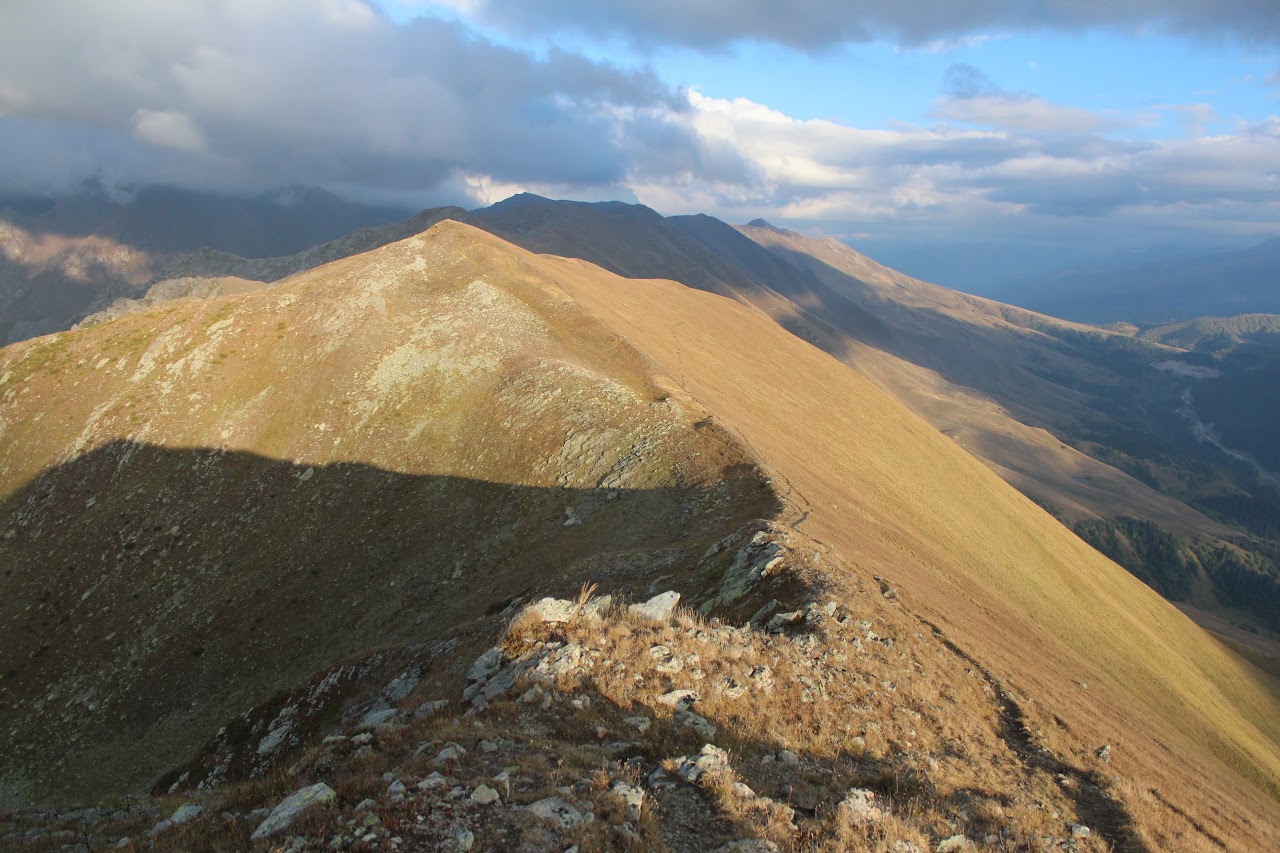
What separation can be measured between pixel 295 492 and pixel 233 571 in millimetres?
8308

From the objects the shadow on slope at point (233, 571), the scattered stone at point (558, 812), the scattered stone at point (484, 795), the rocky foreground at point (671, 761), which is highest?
the scattered stone at point (484, 795)

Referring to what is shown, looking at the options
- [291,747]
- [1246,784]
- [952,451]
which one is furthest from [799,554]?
[952,451]

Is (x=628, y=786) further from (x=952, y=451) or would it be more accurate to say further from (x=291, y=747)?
(x=952, y=451)

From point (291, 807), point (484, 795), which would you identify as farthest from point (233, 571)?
point (484, 795)

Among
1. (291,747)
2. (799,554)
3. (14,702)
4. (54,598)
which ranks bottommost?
(14,702)

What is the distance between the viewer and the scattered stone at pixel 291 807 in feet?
33.8

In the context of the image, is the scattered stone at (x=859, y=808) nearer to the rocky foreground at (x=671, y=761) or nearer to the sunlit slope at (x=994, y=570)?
the rocky foreground at (x=671, y=761)

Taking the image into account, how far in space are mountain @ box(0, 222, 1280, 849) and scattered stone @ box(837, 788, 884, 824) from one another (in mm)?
101

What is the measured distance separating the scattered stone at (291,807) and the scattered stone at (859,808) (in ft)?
30.1

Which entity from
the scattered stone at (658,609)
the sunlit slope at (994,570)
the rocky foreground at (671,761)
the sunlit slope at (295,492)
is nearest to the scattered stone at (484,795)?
the rocky foreground at (671,761)

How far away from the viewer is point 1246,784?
4178cm

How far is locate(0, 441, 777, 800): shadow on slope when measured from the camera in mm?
40156

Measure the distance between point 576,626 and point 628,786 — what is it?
733 cm

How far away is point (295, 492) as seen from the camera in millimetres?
58375
